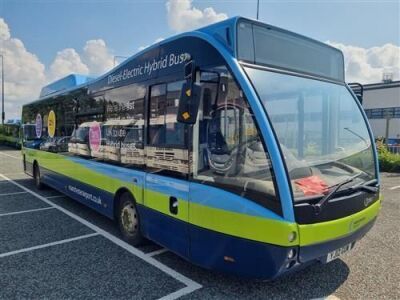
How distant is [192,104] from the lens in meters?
3.30

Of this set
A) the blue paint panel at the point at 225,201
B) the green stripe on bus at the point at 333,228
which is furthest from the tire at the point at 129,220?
the green stripe on bus at the point at 333,228

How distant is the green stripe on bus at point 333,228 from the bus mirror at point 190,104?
4.65 ft

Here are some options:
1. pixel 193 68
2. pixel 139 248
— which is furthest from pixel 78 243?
pixel 193 68

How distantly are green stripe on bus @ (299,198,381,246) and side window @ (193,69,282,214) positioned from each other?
0.36m

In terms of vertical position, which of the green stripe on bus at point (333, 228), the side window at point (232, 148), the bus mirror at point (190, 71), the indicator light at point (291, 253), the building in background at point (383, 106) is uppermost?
the building in background at point (383, 106)

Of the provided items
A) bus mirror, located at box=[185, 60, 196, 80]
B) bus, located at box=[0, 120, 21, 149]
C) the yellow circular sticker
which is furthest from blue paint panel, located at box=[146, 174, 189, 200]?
bus, located at box=[0, 120, 21, 149]

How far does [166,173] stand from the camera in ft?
13.9

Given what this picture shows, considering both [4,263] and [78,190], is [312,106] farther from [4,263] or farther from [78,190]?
[78,190]

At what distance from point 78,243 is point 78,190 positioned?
83.9 inches

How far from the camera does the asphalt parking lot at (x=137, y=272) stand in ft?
12.0

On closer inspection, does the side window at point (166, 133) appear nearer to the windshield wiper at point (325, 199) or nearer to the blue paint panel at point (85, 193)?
the windshield wiper at point (325, 199)

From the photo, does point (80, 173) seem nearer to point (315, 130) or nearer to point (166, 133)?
point (166, 133)

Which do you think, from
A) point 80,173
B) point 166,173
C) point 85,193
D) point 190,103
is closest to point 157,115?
point 166,173

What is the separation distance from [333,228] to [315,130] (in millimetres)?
1189
